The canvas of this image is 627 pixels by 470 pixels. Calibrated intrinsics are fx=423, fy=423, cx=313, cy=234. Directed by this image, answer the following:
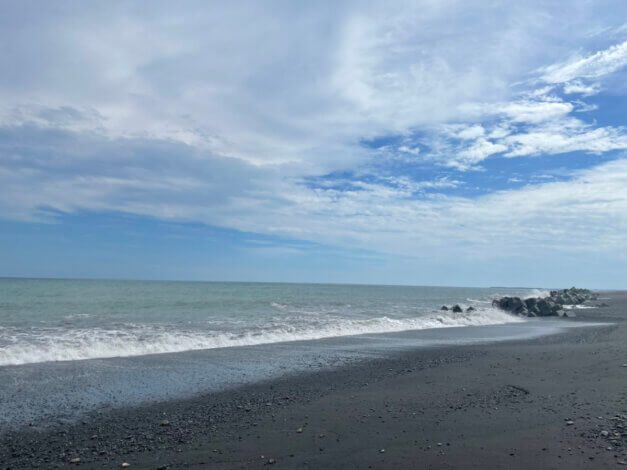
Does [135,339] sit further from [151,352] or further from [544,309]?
[544,309]

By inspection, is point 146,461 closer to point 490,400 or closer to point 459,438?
point 459,438

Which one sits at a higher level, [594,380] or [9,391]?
[594,380]

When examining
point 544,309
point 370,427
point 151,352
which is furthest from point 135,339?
point 544,309

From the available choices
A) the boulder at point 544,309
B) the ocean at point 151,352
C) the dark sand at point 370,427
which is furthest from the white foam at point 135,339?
the boulder at point 544,309

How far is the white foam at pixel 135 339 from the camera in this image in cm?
1359

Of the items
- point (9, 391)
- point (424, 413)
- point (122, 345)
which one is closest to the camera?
point (424, 413)

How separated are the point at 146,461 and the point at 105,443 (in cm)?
112

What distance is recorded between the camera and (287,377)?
36.0ft

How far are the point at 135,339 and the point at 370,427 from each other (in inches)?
489

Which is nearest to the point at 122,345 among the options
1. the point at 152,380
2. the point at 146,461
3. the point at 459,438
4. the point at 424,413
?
the point at 152,380

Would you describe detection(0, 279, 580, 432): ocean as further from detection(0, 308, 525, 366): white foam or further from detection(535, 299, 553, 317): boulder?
detection(535, 299, 553, 317): boulder

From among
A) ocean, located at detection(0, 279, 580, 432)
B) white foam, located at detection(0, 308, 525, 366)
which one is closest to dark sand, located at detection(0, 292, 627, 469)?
ocean, located at detection(0, 279, 580, 432)

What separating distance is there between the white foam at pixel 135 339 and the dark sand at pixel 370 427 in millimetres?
7037

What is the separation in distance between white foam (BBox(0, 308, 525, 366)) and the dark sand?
704cm
